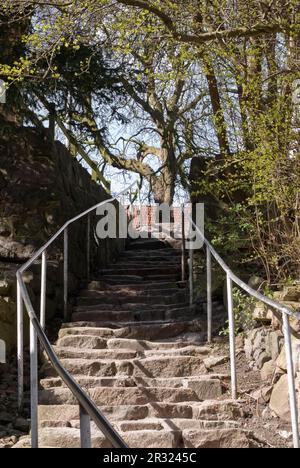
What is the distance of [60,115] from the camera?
9266 millimetres

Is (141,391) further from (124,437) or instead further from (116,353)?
(124,437)

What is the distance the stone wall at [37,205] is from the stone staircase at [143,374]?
1.57ft

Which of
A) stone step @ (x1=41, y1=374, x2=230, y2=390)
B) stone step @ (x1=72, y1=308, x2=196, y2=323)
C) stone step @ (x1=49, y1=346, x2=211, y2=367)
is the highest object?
stone step @ (x1=72, y1=308, x2=196, y2=323)

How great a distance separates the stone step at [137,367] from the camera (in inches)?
224

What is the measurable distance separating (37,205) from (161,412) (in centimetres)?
398

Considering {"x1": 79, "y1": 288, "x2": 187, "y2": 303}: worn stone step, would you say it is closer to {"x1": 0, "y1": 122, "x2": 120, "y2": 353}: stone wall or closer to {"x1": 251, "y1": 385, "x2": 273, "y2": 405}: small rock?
{"x1": 0, "y1": 122, "x2": 120, "y2": 353}: stone wall

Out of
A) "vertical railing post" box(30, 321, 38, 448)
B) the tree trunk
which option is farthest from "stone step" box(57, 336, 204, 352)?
the tree trunk

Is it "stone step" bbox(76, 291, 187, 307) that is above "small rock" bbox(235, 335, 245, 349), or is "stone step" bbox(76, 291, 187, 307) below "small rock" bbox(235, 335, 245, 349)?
above

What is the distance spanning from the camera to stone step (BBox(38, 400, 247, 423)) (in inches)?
188

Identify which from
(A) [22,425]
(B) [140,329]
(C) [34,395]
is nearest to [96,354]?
(B) [140,329]

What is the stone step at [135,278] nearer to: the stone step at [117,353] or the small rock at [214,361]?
the stone step at [117,353]

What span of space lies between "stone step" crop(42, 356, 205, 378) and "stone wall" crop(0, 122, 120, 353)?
1.40m

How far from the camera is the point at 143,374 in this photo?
5.70 meters

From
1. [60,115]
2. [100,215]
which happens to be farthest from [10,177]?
[100,215]
